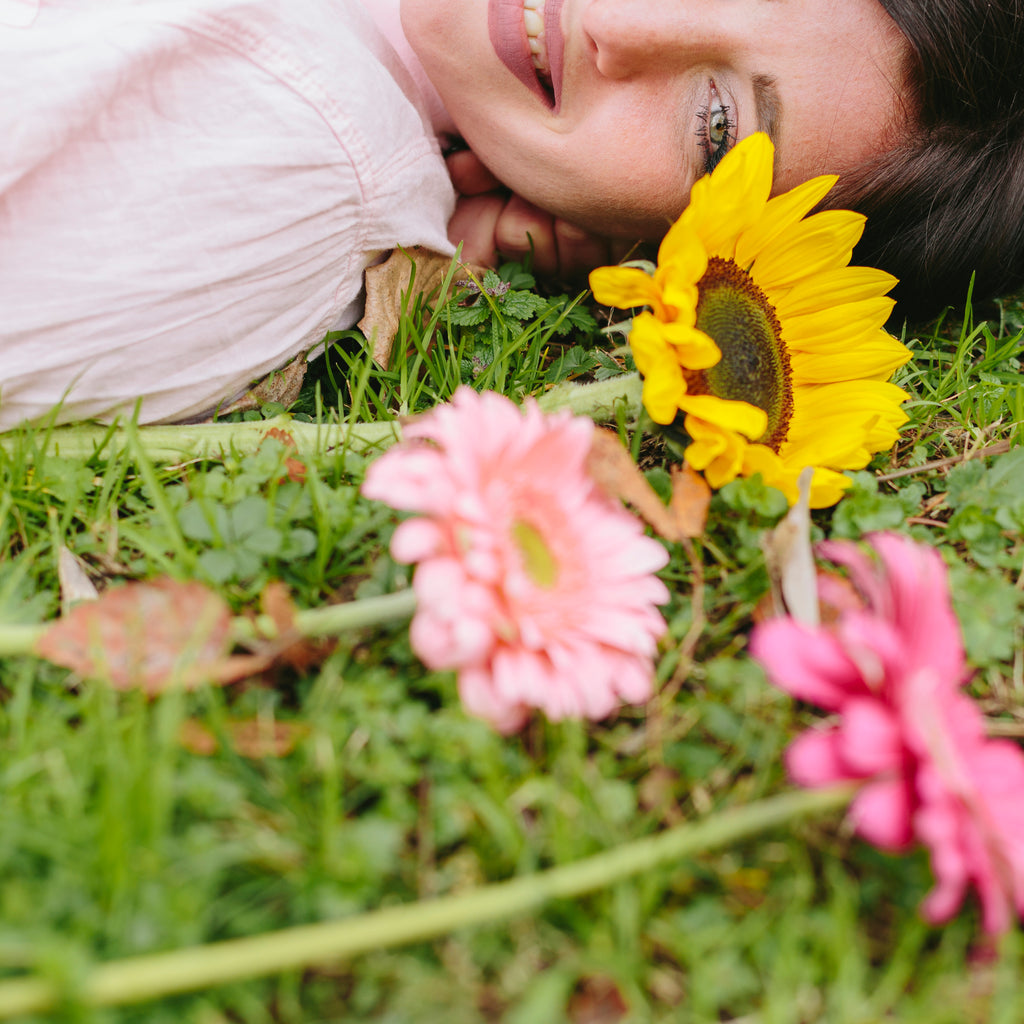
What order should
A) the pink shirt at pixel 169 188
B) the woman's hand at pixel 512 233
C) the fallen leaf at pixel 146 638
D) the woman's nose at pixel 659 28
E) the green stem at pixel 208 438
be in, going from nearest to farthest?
the fallen leaf at pixel 146 638, the pink shirt at pixel 169 188, the green stem at pixel 208 438, the woman's nose at pixel 659 28, the woman's hand at pixel 512 233

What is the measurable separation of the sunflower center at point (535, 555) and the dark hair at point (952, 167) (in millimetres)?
1238

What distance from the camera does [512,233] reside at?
199 cm

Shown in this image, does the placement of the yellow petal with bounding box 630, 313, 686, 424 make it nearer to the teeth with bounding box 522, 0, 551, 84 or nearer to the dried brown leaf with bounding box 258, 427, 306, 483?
Result: the dried brown leaf with bounding box 258, 427, 306, 483

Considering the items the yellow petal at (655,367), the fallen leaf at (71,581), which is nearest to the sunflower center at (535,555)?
the yellow petal at (655,367)

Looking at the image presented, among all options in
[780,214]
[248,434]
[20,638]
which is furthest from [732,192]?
[20,638]

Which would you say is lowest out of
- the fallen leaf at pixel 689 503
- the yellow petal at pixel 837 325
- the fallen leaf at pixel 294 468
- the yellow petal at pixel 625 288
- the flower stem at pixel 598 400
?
the fallen leaf at pixel 294 468

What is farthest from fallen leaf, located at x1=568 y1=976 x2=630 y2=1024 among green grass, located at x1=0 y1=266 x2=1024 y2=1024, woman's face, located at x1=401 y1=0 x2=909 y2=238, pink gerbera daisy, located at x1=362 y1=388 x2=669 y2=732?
woman's face, located at x1=401 y1=0 x2=909 y2=238

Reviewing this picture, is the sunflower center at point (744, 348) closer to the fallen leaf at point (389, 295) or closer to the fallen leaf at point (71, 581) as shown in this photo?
the fallen leaf at point (389, 295)

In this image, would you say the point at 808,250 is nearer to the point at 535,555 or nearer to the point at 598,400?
the point at 598,400

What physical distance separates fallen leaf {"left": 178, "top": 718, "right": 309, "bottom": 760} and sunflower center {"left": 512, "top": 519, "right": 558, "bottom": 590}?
0.98 feet

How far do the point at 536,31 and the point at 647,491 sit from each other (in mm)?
1130

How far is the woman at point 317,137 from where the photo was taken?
1.31 m

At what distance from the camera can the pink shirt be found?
4.24 feet

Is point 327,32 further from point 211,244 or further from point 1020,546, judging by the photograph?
point 1020,546
